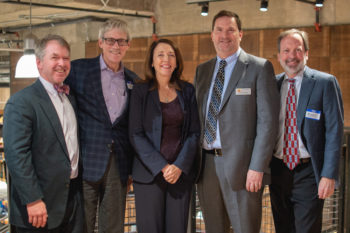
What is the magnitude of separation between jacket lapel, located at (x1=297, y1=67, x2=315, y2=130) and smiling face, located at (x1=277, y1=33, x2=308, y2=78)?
0.30ft

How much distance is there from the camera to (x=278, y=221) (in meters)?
3.06

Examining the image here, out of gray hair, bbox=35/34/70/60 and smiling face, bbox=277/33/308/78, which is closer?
gray hair, bbox=35/34/70/60

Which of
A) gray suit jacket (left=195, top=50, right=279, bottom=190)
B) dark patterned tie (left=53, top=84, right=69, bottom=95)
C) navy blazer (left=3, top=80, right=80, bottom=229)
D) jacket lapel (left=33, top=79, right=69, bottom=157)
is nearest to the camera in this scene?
navy blazer (left=3, top=80, right=80, bottom=229)

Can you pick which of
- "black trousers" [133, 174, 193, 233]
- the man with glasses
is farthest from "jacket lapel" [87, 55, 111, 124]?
"black trousers" [133, 174, 193, 233]

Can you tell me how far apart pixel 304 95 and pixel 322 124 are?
0.75 feet

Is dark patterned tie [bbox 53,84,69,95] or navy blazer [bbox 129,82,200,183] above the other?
dark patterned tie [bbox 53,84,69,95]

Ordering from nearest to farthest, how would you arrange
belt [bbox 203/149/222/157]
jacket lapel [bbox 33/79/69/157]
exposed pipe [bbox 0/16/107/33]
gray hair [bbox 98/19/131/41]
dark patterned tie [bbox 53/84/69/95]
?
jacket lapel [bbox 33/79/69/157] → dark patterned tie [bbox 53/84/69/95] → belt [bbox 203/149/222/157] → gray hair [bbox 98/19/131/41] → exposed pipe [bbox 0/16/107/33]

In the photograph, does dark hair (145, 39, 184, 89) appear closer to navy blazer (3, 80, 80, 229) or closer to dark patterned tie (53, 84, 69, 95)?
dark patterned tie (53, 84, 69, 95)

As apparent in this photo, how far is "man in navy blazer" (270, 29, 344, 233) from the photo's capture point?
111 inches

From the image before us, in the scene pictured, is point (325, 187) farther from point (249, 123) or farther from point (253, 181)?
point (249, 123)

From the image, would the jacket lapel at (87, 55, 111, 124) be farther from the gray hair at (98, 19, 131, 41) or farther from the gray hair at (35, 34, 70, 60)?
the gray hair at (35, 34, 70, 60)

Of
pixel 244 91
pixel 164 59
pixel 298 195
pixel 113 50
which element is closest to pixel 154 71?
pixel 164 59

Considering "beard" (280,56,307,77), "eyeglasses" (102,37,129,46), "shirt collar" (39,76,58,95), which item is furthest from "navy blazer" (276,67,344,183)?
"shirt collar" (39,76,58,95)

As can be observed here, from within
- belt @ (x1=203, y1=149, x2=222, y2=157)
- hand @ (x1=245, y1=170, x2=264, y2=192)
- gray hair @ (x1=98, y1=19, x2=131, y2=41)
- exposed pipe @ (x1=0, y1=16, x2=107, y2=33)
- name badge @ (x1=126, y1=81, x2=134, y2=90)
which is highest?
exposed pipe @ (x1=0, y1=16, x2=107, y2=33)
